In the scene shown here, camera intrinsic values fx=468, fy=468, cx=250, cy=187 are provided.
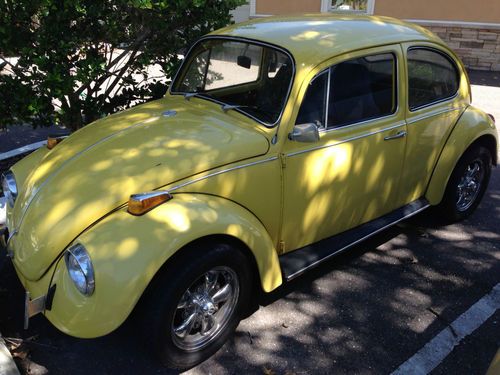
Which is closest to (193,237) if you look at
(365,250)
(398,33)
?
(365,250)

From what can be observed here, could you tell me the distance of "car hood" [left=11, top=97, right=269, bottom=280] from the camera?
266cm

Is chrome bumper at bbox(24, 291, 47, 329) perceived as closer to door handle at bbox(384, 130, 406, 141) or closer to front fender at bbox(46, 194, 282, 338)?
front fender at bbox(46, 194, 282, 338)

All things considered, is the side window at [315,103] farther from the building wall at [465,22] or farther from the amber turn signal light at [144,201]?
the building wall at [465,22]

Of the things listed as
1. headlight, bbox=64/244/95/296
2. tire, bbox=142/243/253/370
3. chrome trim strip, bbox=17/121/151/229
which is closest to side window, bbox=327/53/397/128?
tire, bbox=142/243/253/370

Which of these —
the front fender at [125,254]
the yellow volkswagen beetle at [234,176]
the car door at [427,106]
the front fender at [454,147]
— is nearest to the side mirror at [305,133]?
the yellow volkswagen beetle at [234,176]

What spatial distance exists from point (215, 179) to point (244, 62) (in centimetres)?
112

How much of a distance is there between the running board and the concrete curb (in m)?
1.69

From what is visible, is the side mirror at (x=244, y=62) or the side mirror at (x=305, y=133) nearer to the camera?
the side mirror at (x=305, y=133)

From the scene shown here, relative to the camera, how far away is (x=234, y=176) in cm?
288

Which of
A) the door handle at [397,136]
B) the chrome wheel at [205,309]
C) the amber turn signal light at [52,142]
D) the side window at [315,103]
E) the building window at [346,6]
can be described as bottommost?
the chrome wheel at [205,309]

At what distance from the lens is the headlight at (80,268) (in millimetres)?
2373

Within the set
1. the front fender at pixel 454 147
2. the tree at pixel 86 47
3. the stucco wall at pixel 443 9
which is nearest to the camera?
the front fender at pixel 454 147

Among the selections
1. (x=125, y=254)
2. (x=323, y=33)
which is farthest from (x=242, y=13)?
(x=125, y=254)

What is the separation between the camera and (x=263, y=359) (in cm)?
290
